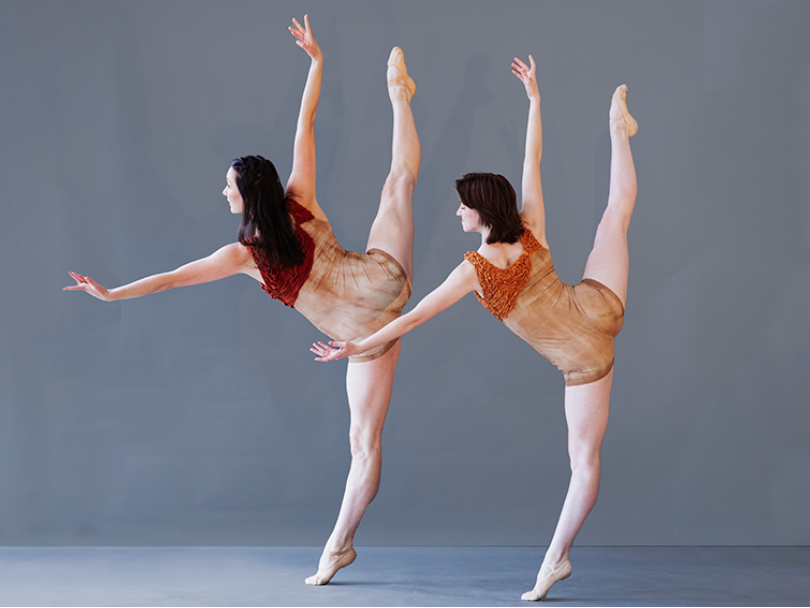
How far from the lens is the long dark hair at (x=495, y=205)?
344 centimetres

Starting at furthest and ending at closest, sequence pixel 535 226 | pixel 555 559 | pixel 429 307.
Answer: pixel 535 226 < pixel 555 559 < pixel 429 307

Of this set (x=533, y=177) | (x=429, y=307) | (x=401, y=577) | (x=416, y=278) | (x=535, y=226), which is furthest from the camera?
(x=416, y=278)

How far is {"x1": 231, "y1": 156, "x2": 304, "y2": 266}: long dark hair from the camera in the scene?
11.5 feet

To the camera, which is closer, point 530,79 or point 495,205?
point 495,205

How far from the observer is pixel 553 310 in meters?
3.49

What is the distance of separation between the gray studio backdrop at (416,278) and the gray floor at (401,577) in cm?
31

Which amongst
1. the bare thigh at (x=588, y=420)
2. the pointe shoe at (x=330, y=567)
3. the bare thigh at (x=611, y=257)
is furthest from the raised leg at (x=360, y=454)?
the bare thigh at (x=611, y=257)

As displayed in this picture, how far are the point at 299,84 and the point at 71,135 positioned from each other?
4.56ft

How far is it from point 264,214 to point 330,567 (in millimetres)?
1595

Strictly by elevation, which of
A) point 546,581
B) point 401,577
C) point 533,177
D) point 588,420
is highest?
point 533,177

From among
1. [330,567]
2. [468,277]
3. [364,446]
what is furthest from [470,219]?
[330,567]

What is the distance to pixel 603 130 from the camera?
4988 millimetres

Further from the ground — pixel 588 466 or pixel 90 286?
pixel 90 286

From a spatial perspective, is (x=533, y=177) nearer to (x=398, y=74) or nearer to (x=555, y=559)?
(x=398, y=74)
